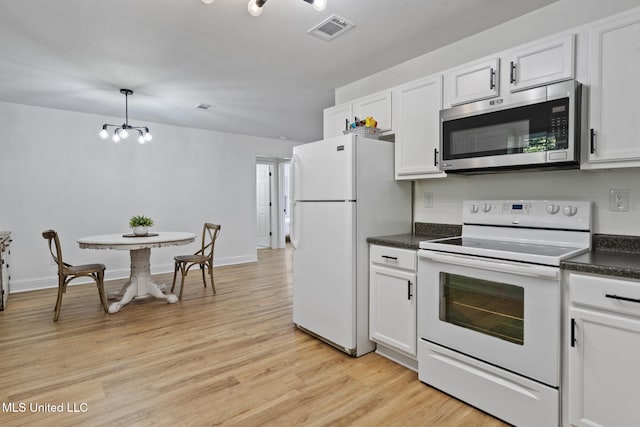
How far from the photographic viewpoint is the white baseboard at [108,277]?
444cm

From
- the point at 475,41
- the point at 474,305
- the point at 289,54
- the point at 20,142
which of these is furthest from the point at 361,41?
the point at 20,142

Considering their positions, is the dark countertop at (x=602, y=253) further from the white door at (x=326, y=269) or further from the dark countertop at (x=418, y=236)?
the white door at (x=326, y=269)

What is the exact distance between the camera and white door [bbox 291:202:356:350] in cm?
250

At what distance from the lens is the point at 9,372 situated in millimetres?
2287

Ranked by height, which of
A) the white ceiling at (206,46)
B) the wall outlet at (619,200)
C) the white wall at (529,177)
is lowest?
the wall outlet at (619,200)

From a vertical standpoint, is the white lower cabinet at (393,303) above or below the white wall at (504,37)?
below

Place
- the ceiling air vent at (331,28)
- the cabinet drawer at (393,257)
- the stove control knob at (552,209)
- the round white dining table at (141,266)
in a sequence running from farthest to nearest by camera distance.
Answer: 1. the round white dining table at (141,266)
2. the ceiling air vent at (331,28)
3. the cabinet drawer at (393,257)
4. the stove control knob at (552,209)

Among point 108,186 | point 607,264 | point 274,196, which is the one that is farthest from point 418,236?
point 274,196

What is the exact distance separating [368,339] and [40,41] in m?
3.46

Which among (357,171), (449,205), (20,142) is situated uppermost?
(20,142)

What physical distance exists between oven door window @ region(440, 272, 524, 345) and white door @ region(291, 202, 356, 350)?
71 cm

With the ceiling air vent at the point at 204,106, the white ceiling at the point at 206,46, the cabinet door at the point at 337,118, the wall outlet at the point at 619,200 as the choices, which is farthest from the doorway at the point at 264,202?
the wall outlet at the point at 619,200

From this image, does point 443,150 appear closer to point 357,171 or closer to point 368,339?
point 357,171

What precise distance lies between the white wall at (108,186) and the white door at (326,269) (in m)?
3.46
